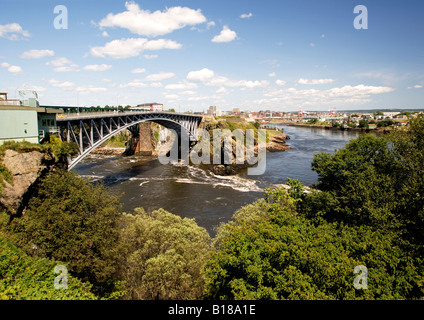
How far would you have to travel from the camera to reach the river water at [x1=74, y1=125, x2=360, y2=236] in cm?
3030

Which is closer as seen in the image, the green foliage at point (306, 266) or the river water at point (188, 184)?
the green foliage at point (306, 266)

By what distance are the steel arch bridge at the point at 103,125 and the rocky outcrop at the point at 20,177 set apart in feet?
22.4

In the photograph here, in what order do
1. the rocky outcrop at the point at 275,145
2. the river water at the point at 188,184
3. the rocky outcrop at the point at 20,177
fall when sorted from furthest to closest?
the rocky outcrop at the point at 275,145 → the river water at the point at 188,184 → the rocky outcrop at the point at 20,177

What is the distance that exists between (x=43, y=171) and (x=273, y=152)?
201ft

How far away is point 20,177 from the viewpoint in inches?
727

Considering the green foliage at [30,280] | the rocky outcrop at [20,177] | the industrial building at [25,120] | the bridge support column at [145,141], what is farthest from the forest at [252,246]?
the bridge support column at [145,141]

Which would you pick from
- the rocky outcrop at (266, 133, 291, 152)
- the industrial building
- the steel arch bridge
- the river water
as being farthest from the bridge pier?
the industrial building

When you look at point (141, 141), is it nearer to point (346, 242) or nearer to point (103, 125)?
point (103, 125)

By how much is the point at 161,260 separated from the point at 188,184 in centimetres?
2781

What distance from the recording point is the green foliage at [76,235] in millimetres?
12008

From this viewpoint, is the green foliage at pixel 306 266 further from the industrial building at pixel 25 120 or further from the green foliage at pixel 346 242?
the industrial building at pixel 25 120

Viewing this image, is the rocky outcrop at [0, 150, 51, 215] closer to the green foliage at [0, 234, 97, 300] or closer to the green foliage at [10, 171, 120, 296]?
the green foliage at [10, 171, 120, 296]

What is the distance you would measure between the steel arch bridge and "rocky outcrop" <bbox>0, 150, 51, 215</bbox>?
6.83 meters
